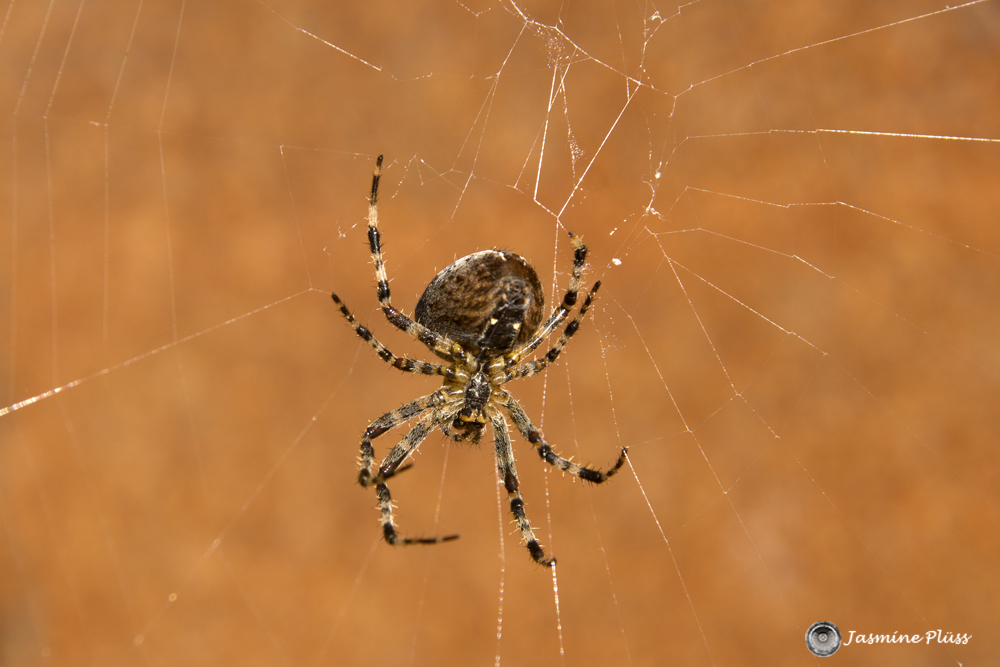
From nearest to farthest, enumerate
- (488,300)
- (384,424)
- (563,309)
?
1. (488,300)
2. (563,309)
3. (384,424)

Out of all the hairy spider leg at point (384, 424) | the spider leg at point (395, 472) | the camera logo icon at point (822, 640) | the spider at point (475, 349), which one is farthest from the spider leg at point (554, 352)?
the camera logo icon at point (822, 640)

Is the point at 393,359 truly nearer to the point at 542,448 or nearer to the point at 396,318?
the point at 396,318

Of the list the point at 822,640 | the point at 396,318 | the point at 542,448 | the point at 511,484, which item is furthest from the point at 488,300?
the point at 822,640

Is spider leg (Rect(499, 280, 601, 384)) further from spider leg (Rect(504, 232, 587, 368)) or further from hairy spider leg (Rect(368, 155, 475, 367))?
hairy spider leg (Rect(368, 155, 475, 367))

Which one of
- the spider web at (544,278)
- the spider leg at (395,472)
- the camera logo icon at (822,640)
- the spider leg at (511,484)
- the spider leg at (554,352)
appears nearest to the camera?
the spider leg at (554,352)

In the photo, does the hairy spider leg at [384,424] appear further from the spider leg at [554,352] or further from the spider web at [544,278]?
the spider web at [544,278]

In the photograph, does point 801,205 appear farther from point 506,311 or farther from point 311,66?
point 311,66
